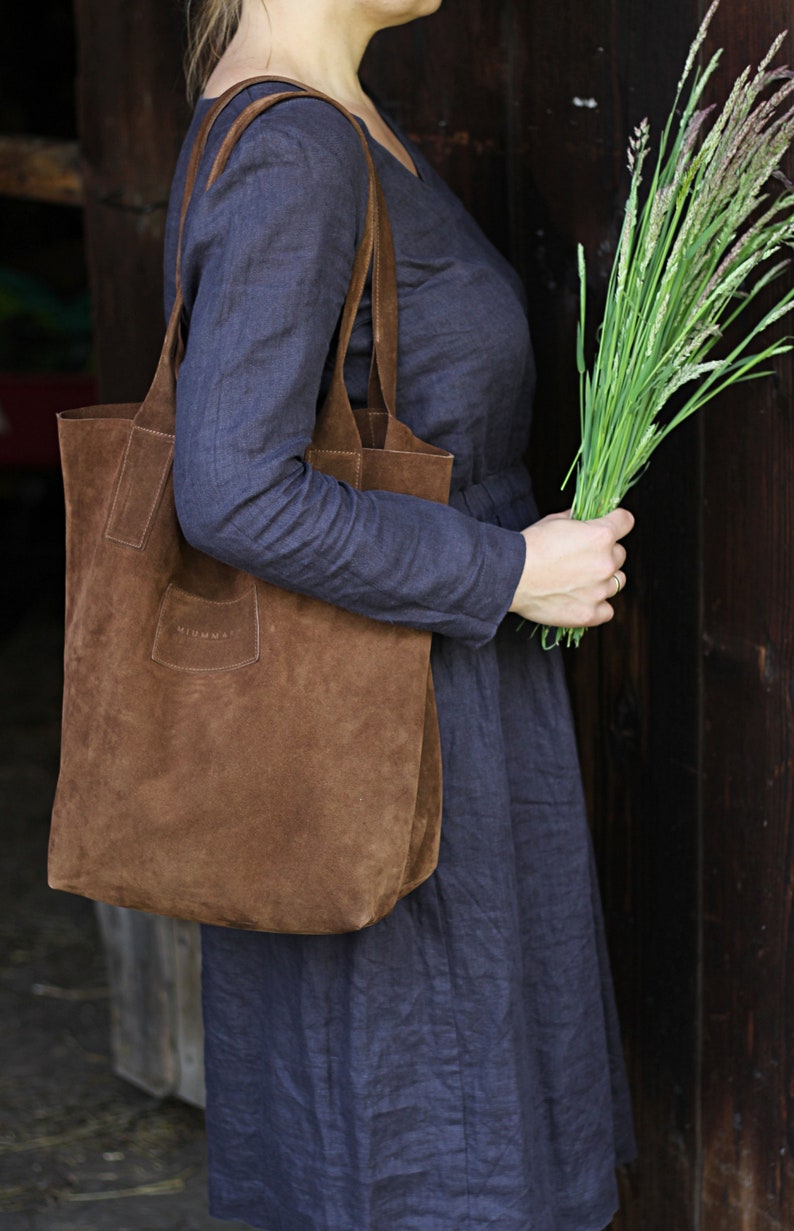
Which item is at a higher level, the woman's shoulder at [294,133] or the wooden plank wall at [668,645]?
the woman's shoulder at [294,133]

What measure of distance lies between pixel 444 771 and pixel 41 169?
1.68 metres

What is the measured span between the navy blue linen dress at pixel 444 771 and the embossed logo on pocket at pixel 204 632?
70mm

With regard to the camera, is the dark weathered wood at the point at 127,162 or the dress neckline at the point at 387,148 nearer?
the dress neckline at the point at 387,148

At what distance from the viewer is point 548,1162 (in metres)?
1.40

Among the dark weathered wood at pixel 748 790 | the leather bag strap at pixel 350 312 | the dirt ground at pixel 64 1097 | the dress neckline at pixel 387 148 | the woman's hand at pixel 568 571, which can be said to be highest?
the dress neckline at pixel 387 148

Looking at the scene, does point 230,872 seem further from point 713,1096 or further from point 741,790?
point 713,1096

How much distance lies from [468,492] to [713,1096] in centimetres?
83

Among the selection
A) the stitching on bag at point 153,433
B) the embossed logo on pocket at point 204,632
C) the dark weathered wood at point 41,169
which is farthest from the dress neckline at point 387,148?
the dark weathered wood at point 41,169

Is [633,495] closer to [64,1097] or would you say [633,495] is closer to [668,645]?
[668,645]

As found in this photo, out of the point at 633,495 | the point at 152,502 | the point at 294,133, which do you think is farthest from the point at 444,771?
the point at 294,133

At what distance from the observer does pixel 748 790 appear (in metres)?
1.54

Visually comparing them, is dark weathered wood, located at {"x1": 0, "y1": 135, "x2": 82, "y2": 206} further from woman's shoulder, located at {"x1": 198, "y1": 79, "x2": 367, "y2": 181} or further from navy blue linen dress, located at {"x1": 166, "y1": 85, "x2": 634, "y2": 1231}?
woman's shoulder, located at {"x1": 198, "y1": 79, "x2": 367, "y2": 181}

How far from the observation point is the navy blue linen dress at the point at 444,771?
1089 mm

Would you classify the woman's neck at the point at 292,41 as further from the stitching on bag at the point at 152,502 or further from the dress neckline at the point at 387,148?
the stitching on bag at the point at 152,502
